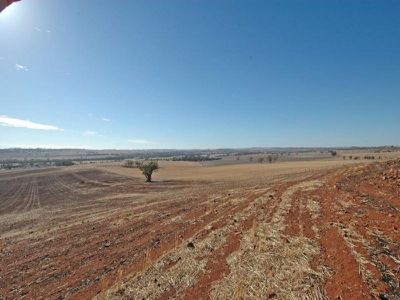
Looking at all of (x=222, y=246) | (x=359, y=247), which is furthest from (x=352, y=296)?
(x=222, y=246)

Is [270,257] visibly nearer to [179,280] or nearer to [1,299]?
[179,280]

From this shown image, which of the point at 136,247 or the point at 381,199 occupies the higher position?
the point at 381,199

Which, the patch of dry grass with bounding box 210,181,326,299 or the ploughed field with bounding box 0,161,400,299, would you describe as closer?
the patch of dry grass with bounding box 210,181,326,299

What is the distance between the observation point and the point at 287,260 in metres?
8.07

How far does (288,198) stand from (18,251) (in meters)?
15.3

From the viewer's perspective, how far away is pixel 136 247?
1221 cm

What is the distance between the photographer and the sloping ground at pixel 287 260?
6.50 meters

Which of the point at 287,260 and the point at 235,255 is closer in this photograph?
the point at 287,260

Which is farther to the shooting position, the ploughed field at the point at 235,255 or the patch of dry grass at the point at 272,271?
the ploughed field at the point at 235,255

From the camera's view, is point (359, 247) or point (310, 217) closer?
point (359, 247)

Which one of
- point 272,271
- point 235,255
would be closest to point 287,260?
point 272,271

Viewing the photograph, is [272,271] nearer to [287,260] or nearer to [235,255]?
[287,260]

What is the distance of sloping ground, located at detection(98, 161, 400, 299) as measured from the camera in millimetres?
6500

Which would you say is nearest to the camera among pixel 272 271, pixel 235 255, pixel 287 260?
pixel 272 271
